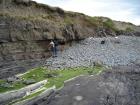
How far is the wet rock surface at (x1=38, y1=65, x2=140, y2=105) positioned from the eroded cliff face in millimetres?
7024

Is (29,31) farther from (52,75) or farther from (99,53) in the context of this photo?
(99,53)

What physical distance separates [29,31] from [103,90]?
38.7 ft

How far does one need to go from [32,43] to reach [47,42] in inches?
117

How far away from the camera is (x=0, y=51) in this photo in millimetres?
32812

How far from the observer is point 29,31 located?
1448 inches

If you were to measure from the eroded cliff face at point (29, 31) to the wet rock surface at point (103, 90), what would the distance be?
7.02 meters

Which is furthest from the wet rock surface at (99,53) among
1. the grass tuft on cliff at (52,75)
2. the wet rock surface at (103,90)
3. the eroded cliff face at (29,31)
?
the wet rock surface at (103,90)

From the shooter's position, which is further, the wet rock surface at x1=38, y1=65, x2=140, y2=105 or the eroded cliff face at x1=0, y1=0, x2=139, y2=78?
the eroded cliff face at x1=0, y1=0, x2=139, y2=78

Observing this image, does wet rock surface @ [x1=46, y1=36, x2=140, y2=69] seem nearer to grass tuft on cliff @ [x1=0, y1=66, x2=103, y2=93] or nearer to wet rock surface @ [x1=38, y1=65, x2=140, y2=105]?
grass tuft on cliff @ [x1=0, y1=66, x2=103, y2=93]

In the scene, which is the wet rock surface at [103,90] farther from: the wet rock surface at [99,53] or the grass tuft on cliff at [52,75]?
the wet rock surface at [99,53]

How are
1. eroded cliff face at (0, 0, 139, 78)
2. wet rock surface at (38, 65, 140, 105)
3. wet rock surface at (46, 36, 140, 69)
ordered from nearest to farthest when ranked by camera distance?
wet rock surface at (38, 65, 140, 105)
eroded cliff face at (0, 0, 139, 78)
wet rock surface at (46, 36, 140, 69)

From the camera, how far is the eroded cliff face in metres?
33.5

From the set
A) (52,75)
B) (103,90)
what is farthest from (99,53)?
(103,90)

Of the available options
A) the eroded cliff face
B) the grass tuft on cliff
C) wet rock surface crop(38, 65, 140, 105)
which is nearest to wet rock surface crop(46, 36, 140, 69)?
the grass tuft on cliff
